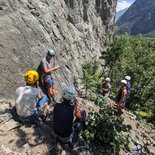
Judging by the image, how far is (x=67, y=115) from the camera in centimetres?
669

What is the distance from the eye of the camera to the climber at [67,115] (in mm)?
6615

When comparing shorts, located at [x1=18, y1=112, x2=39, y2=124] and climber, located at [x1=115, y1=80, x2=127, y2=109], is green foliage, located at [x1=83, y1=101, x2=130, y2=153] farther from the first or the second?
climber, located at [x1=115, y1=80, x2=127, y2=109]

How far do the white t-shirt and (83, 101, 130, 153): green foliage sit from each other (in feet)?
6.42

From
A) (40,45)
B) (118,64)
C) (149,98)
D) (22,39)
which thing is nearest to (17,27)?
(22,39)

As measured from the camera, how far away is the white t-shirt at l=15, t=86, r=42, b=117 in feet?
23.6

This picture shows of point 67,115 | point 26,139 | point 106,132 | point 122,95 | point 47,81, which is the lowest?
point 122,95

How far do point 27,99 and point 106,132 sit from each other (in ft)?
9.08

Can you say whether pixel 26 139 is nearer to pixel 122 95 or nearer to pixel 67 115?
pixel 67 115

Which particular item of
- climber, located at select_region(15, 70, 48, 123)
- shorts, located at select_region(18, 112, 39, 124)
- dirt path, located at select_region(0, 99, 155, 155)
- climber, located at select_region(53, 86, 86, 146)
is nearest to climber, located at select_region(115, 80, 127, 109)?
dirt path, located at select_region(0, 99, 155, 155)

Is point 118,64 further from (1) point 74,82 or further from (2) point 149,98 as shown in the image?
(1) point 74,82

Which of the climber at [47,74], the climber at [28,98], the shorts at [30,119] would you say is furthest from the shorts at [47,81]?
A: the shorts at [30,119]

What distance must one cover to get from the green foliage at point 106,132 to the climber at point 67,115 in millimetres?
855

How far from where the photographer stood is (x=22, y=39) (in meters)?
12.9

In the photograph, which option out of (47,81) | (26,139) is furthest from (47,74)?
(26,139)
